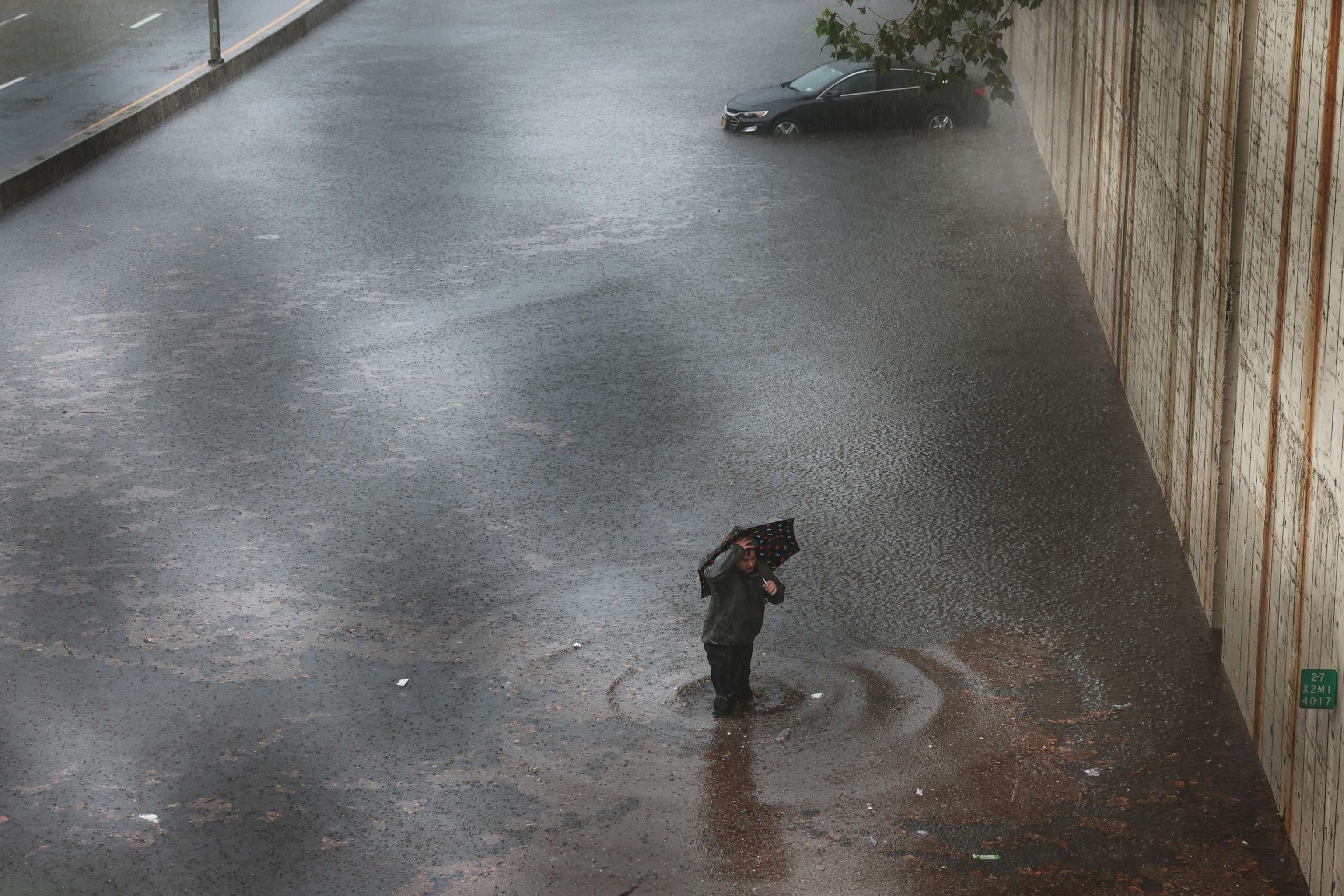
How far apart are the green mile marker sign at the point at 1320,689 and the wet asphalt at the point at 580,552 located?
1.11 meters

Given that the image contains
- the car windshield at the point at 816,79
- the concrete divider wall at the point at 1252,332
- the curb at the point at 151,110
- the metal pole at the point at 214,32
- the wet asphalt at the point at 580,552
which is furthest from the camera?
the metal pole at the point at 214,32

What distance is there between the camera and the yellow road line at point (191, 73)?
2603 centimetres

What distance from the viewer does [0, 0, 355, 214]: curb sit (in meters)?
22.5

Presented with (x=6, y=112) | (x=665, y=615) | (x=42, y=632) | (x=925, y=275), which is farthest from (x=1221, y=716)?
(x=6, y=112)

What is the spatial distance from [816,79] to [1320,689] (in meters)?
20.1

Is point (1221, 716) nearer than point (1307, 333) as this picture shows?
No

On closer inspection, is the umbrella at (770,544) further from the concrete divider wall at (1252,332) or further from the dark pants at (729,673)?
the concrete divider wall at (1252,332)

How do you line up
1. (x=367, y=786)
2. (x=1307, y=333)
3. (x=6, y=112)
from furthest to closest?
(x=6, y=112), (x=367, y=786), (x=1307, y=333)

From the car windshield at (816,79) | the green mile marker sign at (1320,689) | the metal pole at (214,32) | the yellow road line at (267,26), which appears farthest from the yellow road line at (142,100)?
the green mile marker sign at (1320,689)

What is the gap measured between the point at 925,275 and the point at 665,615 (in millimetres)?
8581

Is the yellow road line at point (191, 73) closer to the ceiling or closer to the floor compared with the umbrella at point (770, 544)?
closer to the ceiling

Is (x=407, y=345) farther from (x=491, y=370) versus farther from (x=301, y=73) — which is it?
(x=301, y=73)

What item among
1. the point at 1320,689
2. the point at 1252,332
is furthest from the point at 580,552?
the point at 1320,689

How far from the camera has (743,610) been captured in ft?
32.2
